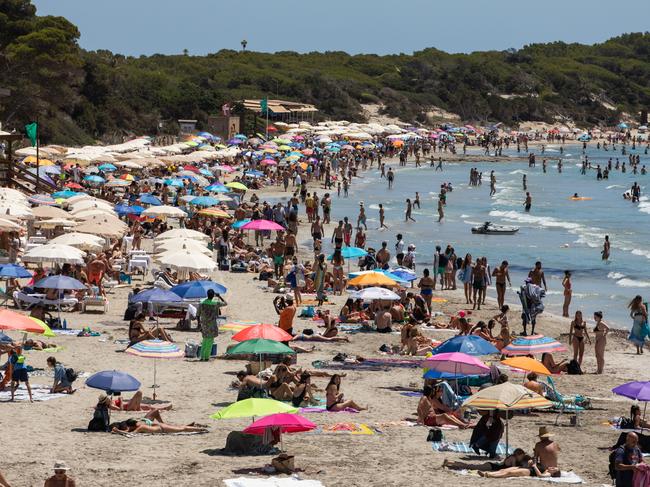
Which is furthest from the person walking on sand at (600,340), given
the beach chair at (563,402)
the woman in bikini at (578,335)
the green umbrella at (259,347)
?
the green umbrella at (259,347)

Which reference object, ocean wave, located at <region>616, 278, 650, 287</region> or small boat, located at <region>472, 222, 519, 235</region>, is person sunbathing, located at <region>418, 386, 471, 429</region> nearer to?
ocean wave, located at <region>616, 278, 650, 287</region>

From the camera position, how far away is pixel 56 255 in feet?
60.8

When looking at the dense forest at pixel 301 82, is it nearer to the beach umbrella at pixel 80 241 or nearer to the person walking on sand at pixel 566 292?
the beach umbrella at pixel 80 241

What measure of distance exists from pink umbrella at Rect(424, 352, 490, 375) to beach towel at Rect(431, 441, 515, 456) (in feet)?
5.39

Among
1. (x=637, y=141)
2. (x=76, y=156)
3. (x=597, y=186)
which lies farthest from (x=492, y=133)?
(x=76, y=156)

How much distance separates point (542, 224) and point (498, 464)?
104ft

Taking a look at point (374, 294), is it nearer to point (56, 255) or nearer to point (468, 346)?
point (468, 346)

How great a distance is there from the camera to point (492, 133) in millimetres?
98875

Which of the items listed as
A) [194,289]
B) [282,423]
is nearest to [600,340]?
[194,289]

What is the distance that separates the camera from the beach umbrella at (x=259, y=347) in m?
13.7

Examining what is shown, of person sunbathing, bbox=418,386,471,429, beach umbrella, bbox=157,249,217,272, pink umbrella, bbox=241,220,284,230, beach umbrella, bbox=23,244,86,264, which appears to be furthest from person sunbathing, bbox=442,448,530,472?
pink umbrella, bbox=241,220,284,230

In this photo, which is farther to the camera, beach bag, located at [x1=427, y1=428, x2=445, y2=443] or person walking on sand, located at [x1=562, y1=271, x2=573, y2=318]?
person walking on sand, located at [x1=562, y1=271, x2=573, y2=318]

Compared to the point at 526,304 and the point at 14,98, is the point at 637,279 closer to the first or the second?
the point at 526,304

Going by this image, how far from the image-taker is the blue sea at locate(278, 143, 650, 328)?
2743 cm
